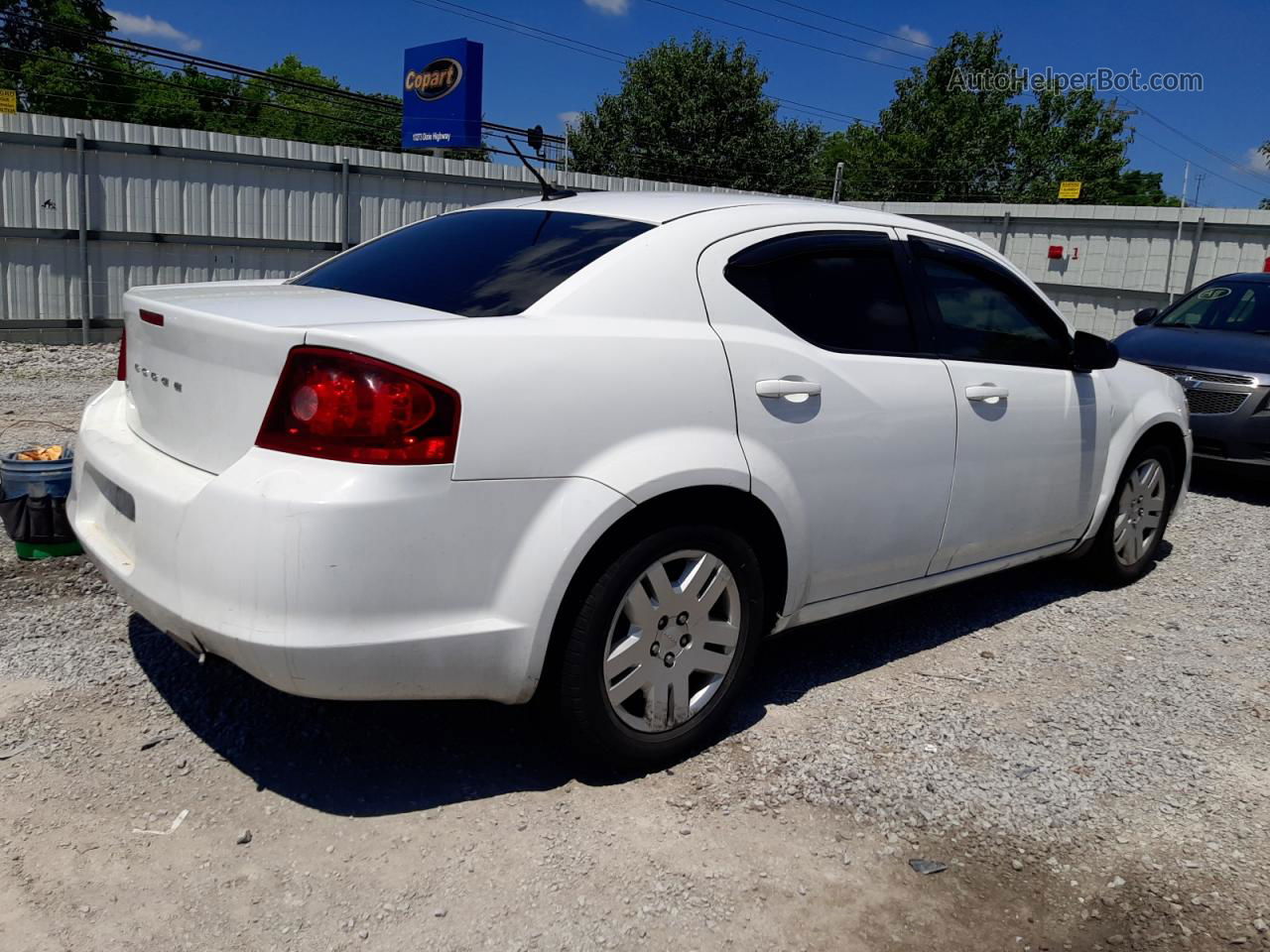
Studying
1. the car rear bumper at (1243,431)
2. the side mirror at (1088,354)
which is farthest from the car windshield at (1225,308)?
the side mirror at (1088,354)

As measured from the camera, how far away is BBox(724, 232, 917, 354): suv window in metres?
3.38

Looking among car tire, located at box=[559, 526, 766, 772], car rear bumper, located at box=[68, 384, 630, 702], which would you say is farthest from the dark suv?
car rear bumper, located at box=[68, 384, 630, 702]

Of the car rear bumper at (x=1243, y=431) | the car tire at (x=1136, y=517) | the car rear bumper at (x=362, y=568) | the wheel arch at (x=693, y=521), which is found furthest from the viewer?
the car rear bumper at (x=1243, y=431)

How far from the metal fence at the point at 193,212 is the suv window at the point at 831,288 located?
10.5 metres

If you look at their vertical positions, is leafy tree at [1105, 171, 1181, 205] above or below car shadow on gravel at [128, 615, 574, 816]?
above

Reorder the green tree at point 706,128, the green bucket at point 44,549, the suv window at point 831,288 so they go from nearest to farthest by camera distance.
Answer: the suv window at point 831,288
the green bucket at point 44,549
the green tree at point 706,128

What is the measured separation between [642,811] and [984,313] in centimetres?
235

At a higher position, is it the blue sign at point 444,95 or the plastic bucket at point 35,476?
the blue sign at point 444,95

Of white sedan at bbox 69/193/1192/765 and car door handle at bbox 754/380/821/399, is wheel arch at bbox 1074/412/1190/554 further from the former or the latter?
car door handle at bbox 754/380/821/399

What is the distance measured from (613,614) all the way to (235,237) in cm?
1150

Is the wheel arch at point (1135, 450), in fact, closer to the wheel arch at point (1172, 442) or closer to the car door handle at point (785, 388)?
the wheel arch at point (1172, 442)

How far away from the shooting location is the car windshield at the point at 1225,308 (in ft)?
27.5

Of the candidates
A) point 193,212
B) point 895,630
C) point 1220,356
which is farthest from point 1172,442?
point 193,212

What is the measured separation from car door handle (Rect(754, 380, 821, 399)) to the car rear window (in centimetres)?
58
